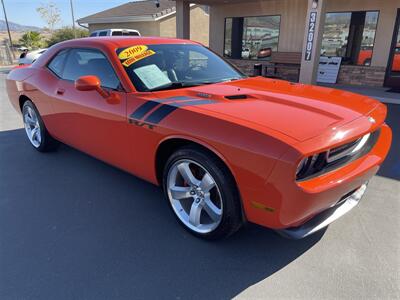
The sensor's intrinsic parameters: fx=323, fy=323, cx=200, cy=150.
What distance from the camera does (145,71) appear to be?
2.96 metres

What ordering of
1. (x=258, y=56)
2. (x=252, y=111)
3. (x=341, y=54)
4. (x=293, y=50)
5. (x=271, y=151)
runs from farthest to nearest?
(x=258, y=56), (x=293, y=50), (x=341, y=54), (x=252, y=111), (x=271, y=151)

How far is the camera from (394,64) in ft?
30.6

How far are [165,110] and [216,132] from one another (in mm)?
550

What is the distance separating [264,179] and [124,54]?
1.88 meters

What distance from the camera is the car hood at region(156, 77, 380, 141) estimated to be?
2.05 meters

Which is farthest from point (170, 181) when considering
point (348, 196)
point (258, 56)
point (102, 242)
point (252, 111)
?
point (258, 56)

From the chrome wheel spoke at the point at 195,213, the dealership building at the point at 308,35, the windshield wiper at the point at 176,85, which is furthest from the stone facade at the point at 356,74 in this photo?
the chrome wheel spoke at the point at 195,213

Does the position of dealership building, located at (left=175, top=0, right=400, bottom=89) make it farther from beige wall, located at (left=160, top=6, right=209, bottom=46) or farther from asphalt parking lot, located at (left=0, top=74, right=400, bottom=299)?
beige wall, located at (left=160, top=6, right=209, bottom=46)

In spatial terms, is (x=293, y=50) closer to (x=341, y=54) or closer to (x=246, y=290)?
(x=341, y=54)

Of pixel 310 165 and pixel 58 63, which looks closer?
pixel 310 165

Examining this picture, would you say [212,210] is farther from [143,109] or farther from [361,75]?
[361,75]

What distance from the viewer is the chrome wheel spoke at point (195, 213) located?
2540 millimetres

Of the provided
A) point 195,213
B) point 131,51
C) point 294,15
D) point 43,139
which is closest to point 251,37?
point 294,15

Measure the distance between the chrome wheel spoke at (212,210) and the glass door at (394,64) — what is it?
921cm
